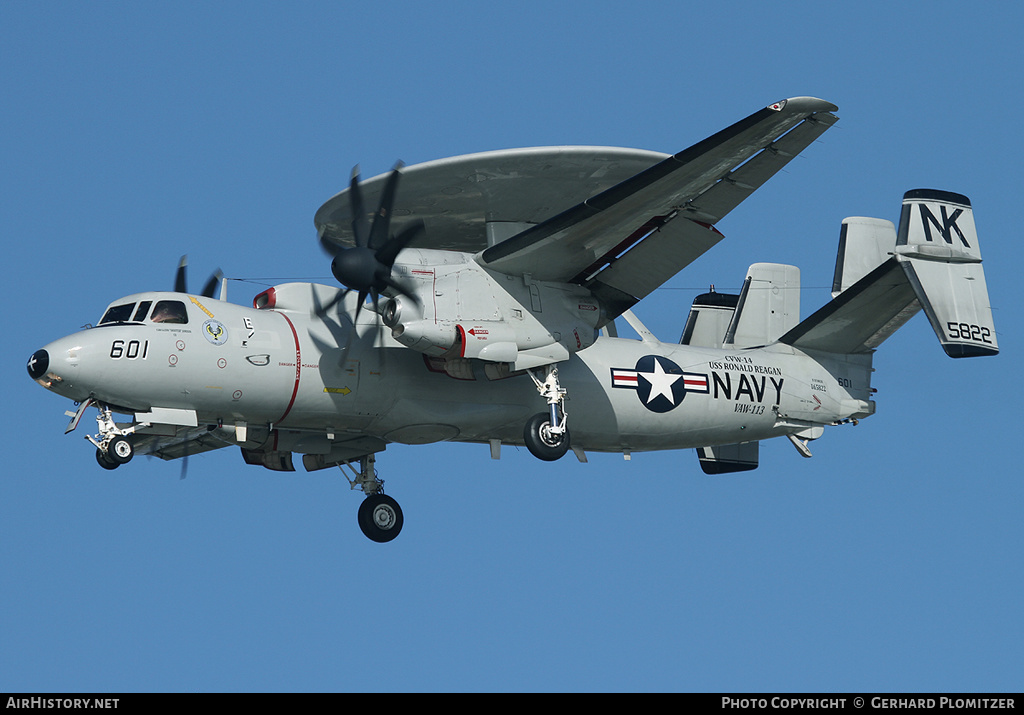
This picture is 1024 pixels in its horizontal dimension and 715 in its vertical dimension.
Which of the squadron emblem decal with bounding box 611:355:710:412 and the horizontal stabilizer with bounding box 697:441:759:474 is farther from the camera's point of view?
the horizontal stabilizer with bounding box 697:441:759:474

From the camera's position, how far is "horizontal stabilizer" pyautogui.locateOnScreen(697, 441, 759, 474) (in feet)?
86.6

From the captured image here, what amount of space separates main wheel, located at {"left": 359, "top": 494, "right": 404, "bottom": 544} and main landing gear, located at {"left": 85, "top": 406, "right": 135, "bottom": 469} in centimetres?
521

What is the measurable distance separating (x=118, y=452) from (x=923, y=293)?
44.6ft

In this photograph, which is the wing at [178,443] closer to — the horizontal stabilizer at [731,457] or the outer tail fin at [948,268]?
the horizontal stabilizer at [731,457]

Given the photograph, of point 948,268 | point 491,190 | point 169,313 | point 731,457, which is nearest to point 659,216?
point 491,190

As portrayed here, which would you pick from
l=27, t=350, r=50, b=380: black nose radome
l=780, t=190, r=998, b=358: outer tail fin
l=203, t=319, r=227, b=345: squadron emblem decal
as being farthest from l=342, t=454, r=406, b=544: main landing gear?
l=780, t=190, r=998, b=358: outer tail fin

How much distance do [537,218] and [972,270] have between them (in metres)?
7.68

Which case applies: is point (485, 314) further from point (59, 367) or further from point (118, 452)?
point (59, 367)

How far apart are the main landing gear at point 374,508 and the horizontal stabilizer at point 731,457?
20.9ft

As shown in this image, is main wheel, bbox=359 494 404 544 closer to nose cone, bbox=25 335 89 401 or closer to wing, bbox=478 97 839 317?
wing, bbox=478 97 839 317

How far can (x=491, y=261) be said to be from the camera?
2161cm

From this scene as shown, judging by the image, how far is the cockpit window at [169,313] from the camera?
2028 cm

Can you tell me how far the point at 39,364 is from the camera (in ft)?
63.8
